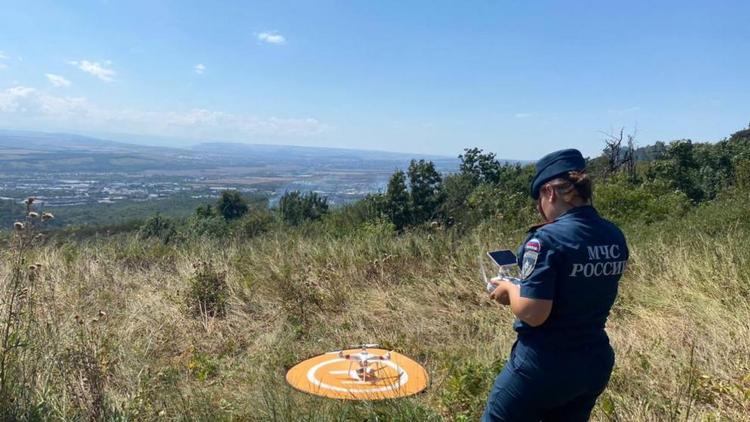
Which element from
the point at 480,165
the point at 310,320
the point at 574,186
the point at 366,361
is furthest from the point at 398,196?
the point at 574,186

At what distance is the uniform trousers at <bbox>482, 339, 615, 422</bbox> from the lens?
1979mm

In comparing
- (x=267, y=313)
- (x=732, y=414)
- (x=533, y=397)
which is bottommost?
(x=267, y=313)

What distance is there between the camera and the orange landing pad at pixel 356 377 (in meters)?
3.51

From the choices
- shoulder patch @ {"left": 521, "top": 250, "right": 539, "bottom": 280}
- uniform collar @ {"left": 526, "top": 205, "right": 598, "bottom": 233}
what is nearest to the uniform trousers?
shoulder patch @ {"left": 521, "top": 250, "right": 539, "bottom": 280}

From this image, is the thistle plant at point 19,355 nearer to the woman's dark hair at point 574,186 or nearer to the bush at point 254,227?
the woman's dark hair at point 574,186

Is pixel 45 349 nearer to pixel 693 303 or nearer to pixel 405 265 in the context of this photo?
pixel 405 265

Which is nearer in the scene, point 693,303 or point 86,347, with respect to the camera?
point 86,347

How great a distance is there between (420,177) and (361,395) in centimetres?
3209

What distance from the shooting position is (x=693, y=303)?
4871 millimetres

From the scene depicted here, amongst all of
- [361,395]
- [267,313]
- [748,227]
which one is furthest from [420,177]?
[361,395]

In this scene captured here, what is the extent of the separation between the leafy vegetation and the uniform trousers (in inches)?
39.0

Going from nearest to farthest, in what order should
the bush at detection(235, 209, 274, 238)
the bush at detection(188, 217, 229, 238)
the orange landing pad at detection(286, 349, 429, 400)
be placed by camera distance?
the orange landing pad at detection(286, 349, 429, 400) → the bush at detection(235, 209, 274, 238) → the bush at detection(188, 217, 229, 238)

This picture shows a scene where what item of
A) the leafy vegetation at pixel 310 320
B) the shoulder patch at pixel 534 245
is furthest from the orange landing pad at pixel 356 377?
the shoulder patch at pixel 534 245

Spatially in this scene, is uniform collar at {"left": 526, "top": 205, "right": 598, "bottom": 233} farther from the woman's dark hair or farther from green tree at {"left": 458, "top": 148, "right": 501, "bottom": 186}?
green tree at {"left": 458, "top": 148, "right": 501, "bottom": 186}
